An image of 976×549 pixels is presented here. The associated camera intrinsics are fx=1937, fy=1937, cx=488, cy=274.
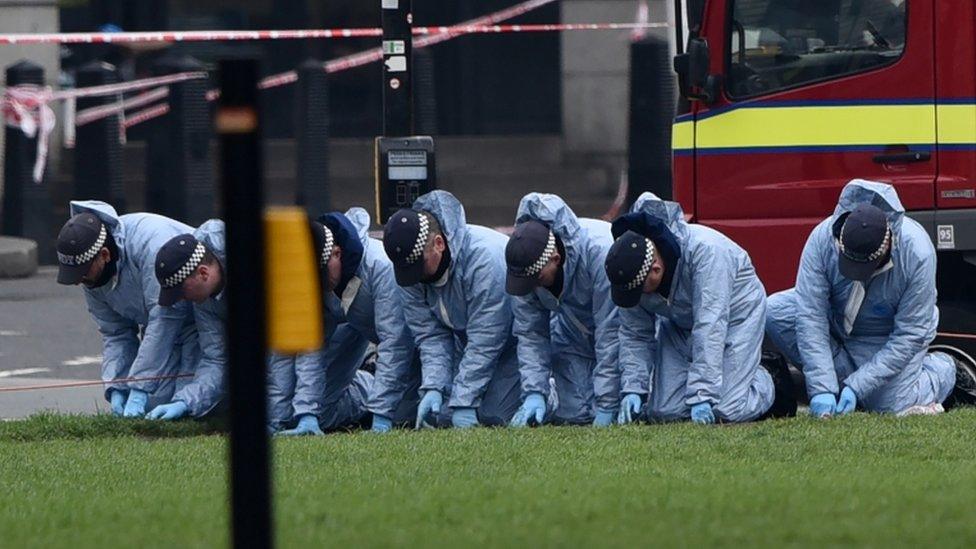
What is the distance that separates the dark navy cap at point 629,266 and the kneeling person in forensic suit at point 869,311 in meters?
0.89

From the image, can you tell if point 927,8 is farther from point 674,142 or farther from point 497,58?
point 497,58

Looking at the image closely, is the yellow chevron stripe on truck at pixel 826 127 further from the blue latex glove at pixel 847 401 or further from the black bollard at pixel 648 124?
the black bollard at pixel 648 124

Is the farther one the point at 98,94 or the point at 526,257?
the point at 98,94

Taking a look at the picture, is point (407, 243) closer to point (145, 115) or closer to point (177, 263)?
point (177, 263)

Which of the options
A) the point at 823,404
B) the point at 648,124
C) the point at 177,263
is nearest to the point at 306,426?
the point at 177,263

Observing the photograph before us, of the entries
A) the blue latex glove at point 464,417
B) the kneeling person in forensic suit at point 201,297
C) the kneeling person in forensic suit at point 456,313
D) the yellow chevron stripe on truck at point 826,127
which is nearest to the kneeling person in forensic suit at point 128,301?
the kneeling person in forensic suit at point 201,297

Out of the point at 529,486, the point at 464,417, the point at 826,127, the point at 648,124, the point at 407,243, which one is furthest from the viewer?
the point at 648,124

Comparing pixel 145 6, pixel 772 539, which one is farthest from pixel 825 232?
pixel 145 6

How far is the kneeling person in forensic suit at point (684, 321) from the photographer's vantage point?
331 inches

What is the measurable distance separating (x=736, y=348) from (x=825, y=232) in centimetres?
72

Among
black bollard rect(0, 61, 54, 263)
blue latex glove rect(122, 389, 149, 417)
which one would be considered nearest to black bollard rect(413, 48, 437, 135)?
black bollard rect(0, 61, 54, 263)

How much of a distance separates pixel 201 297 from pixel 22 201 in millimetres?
8361

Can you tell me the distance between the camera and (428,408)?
29.2ft

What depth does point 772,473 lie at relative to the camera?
6.27 metres
